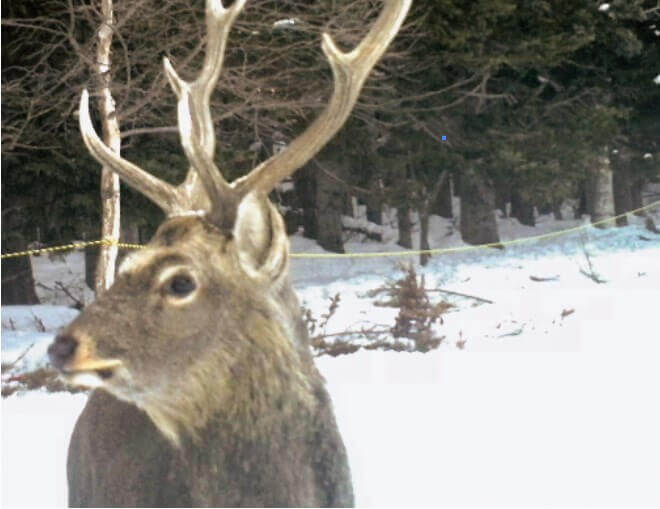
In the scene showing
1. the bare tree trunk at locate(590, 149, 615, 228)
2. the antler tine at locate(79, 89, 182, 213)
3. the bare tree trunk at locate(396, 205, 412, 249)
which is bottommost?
the antler tine at locate(79, 89, 182, 213)

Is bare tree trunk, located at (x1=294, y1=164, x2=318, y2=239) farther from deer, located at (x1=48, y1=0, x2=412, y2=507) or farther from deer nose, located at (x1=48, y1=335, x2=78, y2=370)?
deer nose, located at (x1=48, y1=335, x2=78, y2=370)

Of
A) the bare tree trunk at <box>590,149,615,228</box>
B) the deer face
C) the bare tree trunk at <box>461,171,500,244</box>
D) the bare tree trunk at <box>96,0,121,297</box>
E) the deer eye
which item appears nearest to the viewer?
the deer face

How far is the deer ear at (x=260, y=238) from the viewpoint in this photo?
7.74ft

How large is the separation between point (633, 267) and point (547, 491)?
934 centimetres

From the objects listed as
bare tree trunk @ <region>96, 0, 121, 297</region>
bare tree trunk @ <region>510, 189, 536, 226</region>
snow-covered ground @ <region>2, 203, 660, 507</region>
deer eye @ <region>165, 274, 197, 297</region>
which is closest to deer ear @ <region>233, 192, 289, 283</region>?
deer eye @ <region>165, 274, 197, 297</region>

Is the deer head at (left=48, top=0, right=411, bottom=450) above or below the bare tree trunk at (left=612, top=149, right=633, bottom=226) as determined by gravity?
below

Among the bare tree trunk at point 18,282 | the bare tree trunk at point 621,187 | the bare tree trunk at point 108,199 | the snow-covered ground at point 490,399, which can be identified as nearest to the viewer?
the snow-covered ground at point 490,399

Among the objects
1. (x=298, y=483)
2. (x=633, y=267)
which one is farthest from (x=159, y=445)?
(x=633, y=267)

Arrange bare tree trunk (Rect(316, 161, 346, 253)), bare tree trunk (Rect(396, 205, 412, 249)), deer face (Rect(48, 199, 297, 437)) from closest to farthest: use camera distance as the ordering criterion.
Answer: deer face (Rect(48, 199, 297, 437)) < bare tree trunk (Rect(316, 161, 346, 253)) < bare tree trunk (Rect(396, 205, 412, 249))

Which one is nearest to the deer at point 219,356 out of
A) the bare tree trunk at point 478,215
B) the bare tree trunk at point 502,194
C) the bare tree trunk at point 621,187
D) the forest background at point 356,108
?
the forest background at point 356,108

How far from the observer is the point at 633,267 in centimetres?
1252

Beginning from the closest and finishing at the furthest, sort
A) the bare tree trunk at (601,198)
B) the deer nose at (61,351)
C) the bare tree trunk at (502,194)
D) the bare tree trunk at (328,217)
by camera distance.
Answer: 1. the deer nose at (61,351)
2. the bare tree trunk at (328,217)
3. the bare tree trunk at (502,194)
4. the bare tree trunk at (601,198)

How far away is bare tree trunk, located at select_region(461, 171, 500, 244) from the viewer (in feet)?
51.9

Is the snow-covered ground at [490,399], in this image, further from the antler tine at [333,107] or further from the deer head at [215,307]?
the antler tine at [333,107]
